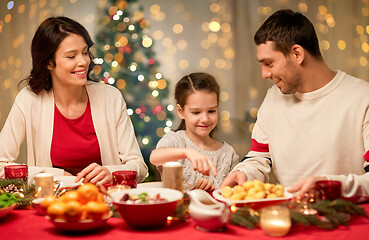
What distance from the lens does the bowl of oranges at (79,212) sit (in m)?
1.17

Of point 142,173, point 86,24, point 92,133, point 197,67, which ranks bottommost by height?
point 142,173

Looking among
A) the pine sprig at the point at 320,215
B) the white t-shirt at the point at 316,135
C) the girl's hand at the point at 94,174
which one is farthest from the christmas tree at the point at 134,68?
the pine sprig at the point at 320,215

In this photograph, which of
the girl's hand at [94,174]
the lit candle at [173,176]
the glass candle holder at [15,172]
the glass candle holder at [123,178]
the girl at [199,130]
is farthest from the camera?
the girl at [199,130]

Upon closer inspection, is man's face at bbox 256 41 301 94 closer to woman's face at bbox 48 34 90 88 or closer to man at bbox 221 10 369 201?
man at bbox 221 10 369 201

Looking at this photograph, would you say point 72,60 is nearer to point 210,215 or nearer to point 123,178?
point 123,178

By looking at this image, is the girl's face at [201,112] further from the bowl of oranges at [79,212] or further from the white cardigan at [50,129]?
the bowl of oranges at [79,212]

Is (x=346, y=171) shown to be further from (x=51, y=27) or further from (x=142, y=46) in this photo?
(x=142, y=46)

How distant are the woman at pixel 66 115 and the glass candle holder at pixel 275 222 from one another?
49.8 inches

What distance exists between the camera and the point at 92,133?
2568 mm

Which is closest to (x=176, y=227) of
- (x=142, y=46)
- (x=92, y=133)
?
(x=92, y=133)

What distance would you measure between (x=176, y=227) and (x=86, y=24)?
3273 mm

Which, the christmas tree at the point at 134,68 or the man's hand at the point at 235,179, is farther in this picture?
the christmas tree at the point at 134,68

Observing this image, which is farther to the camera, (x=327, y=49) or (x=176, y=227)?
(x=327, y=49)

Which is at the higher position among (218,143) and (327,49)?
(327,49)
